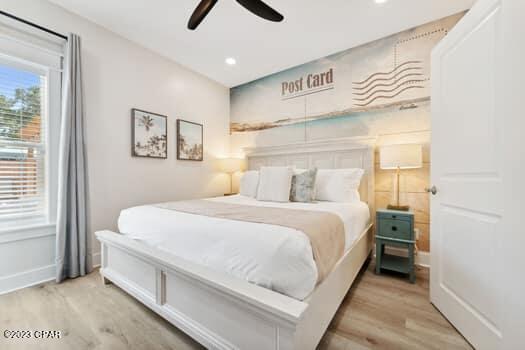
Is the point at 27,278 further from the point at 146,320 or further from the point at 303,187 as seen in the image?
the point at 303,187

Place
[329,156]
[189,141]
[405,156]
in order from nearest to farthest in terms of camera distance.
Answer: [405,156], [329,156], [189,141]

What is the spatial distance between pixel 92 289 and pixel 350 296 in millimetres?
2225

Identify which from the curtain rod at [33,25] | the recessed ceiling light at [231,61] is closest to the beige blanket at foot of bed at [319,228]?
the curtain rod at [33,25]

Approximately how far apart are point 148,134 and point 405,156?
3060 millimetres

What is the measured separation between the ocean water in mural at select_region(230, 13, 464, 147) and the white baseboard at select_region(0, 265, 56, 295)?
3004 millimetres

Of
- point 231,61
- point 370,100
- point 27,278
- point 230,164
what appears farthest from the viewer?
point 230,164

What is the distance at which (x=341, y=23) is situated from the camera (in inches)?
95.8

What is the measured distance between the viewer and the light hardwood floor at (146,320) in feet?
4.27

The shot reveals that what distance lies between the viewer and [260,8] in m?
1.72

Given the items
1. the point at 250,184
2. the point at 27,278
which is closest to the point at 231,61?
the point at 250,184

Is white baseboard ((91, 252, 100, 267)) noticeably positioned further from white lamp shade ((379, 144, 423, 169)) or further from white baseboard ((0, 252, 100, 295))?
white lamp shade ((379, 144, 423, 169))

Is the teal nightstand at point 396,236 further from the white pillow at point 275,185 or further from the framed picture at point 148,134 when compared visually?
the framed picture at point 148,134

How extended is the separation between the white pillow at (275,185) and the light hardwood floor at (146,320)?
111cm

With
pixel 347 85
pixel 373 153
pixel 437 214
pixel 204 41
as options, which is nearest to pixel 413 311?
pixel 437 214
